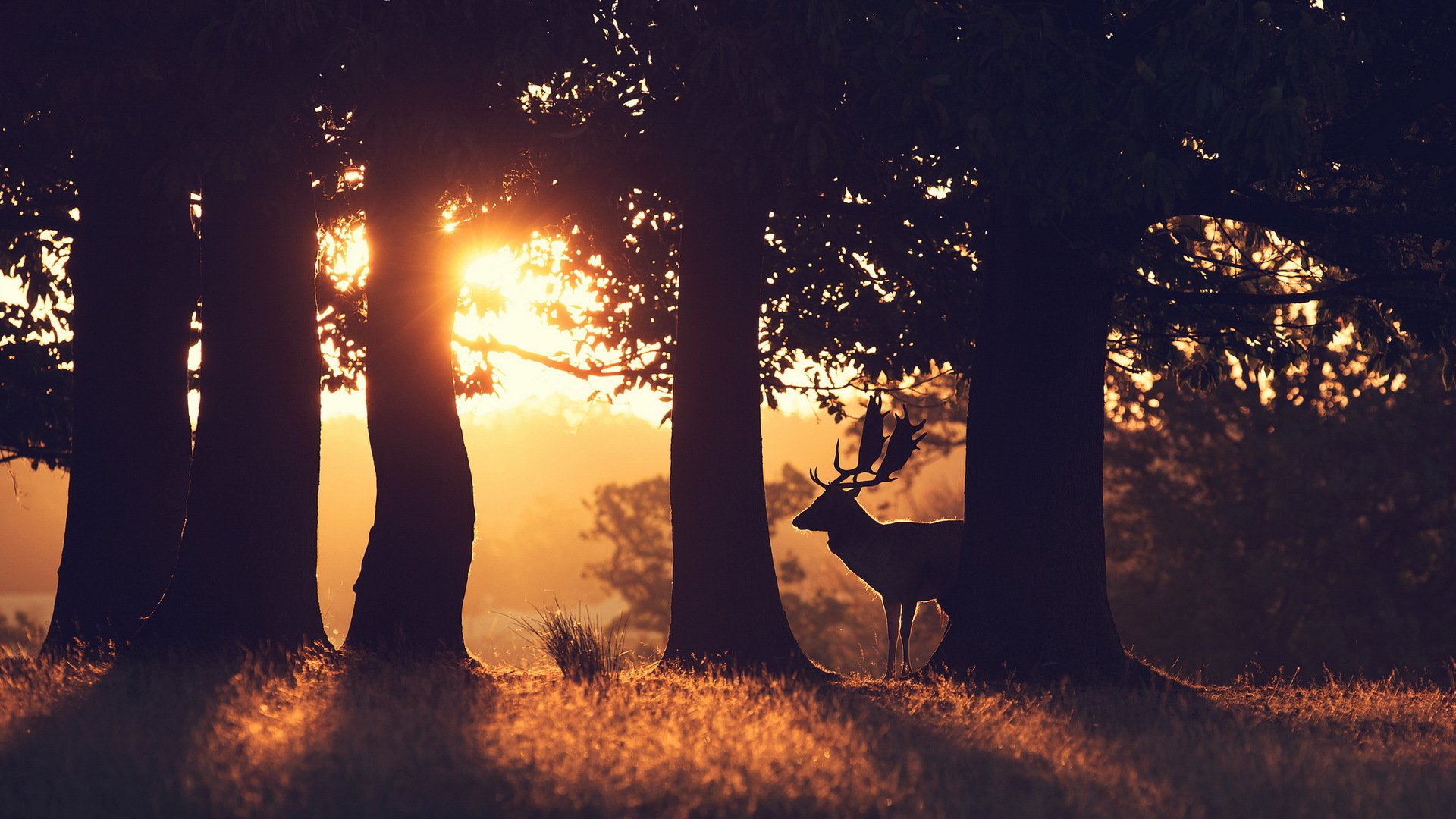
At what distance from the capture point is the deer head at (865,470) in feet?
48.4

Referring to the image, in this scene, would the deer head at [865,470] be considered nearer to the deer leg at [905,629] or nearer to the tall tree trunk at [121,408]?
the deer leg at [905,629]

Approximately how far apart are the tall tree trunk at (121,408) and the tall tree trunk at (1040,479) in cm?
841

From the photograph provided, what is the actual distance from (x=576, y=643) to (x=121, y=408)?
5.78 m

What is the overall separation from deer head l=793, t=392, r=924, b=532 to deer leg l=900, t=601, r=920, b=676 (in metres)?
1.23

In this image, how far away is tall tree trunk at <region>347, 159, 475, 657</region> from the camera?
12844 millimetres

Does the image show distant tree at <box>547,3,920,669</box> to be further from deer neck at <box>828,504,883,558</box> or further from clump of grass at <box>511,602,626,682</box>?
deer neck at <box>828,504,883,558</box>

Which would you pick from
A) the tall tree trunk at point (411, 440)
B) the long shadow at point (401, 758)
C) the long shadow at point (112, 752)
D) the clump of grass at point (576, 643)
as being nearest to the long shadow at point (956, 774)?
the long shadow at point (401, 758)

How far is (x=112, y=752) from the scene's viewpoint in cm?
722

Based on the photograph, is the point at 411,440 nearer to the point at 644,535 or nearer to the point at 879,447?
the point at 879,447

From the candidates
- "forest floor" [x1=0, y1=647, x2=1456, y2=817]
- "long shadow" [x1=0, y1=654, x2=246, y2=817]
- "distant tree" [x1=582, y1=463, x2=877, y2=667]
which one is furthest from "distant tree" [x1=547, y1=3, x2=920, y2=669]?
"distant tree" [x1=582, y1=463, x2=877, y2=667]

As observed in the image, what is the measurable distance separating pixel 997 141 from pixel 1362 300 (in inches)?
327

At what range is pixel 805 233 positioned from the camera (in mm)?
17703

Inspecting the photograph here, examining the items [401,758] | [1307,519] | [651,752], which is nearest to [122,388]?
[401,758]

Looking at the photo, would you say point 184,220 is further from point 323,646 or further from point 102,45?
point 323,646
